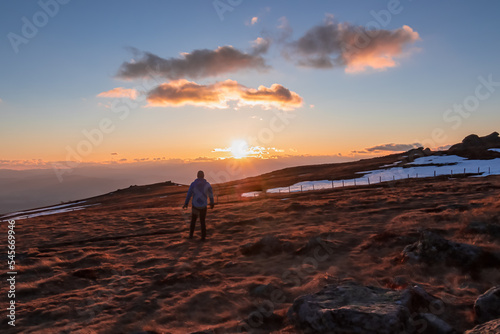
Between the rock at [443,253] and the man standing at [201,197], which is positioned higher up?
the man standing at [201,197]

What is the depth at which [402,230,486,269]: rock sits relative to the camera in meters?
8.11

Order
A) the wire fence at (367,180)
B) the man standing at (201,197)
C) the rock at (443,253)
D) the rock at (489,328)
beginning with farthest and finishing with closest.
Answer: the wire fence at (367,180), the man standing at (201,197), the rock at (443,253), the rock at (489,328)

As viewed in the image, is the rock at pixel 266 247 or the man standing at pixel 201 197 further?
the man standing at pixel 201 197

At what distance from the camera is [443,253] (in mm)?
8500

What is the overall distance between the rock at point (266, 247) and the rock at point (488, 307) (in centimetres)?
667

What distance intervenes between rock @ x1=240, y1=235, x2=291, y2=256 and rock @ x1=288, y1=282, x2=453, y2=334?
5.16 meters

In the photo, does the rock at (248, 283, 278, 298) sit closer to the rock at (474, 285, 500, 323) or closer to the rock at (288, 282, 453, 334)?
the rock at (288, 282, 453, 334)

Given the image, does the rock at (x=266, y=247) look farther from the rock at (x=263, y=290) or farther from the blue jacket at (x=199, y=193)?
the blue jacket at (x=199, y=193)

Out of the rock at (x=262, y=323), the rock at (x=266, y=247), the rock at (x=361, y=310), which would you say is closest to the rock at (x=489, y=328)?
the rock at (x=361, y=310)

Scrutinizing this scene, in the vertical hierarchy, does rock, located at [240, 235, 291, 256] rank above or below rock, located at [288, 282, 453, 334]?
below

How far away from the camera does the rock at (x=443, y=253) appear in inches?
319

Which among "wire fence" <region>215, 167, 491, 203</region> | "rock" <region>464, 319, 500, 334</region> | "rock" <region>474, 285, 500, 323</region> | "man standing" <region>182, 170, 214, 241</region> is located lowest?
"wire fence" <region>215, 167, 491, 203</region>

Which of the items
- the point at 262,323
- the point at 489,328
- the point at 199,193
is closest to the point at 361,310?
→ the point at 489,328

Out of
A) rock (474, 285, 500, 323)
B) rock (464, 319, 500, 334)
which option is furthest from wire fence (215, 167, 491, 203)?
rock (464, 319, 500, 334)
